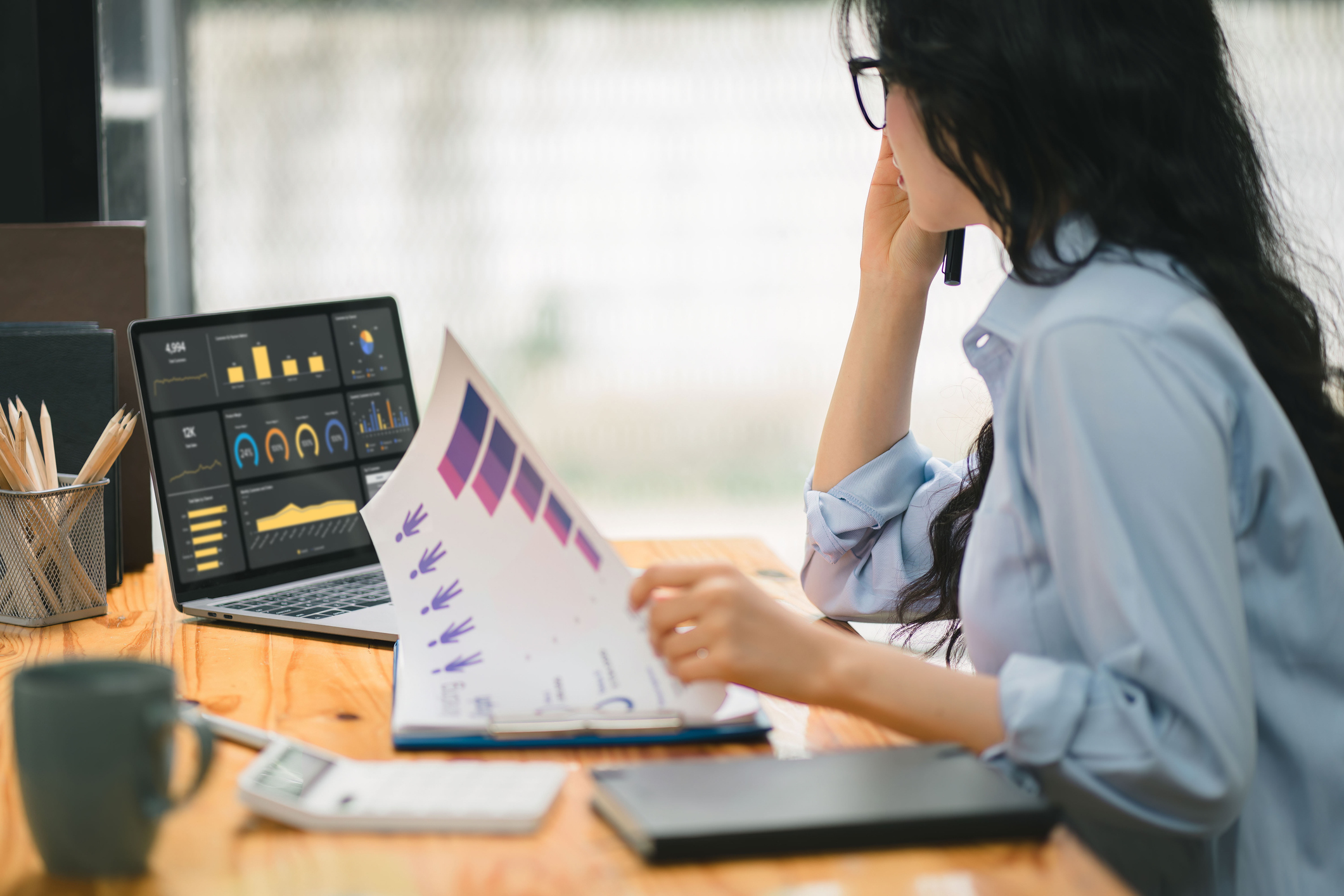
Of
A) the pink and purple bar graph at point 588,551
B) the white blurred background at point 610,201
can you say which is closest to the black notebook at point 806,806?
the pink and purple bar graph at point 588,551

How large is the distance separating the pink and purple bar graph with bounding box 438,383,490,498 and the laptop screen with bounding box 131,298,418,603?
1.29 feet

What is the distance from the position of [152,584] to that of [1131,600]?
3.00ft

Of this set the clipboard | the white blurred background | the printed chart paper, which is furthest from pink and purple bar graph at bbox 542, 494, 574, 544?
the white blurred background

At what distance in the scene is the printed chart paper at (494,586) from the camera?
641 millimetres

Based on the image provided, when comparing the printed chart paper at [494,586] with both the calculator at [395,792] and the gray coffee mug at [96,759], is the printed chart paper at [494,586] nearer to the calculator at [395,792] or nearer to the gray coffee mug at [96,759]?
the calculator at [395,792]

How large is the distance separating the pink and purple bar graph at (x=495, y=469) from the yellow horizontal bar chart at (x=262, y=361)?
0.46 metres

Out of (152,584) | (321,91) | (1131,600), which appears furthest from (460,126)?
(1131,600)

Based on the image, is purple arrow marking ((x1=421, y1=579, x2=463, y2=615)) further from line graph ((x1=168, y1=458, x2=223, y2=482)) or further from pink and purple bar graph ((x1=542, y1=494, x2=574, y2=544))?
line graph ((x1=168, y1=458, x2=223, y2=482))

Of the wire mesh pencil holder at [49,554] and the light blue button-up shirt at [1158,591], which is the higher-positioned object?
the light blue button-up shirt at [1158,591]

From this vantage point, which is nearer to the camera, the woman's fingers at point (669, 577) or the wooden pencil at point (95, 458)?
the woman's fingers at point (669, 577)

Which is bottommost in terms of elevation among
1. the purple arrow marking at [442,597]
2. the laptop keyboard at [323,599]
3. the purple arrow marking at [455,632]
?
the laptop keyboard at [323,599]

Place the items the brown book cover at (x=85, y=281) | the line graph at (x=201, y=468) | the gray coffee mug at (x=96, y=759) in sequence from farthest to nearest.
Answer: the brown book cover at (x=85, y=281), the line graph at (x=201, y=468), the gray coffee mug at (x=96, y=759)

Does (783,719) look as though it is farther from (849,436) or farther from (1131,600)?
(849,436)

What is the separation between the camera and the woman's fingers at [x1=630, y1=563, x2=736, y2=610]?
62cm
